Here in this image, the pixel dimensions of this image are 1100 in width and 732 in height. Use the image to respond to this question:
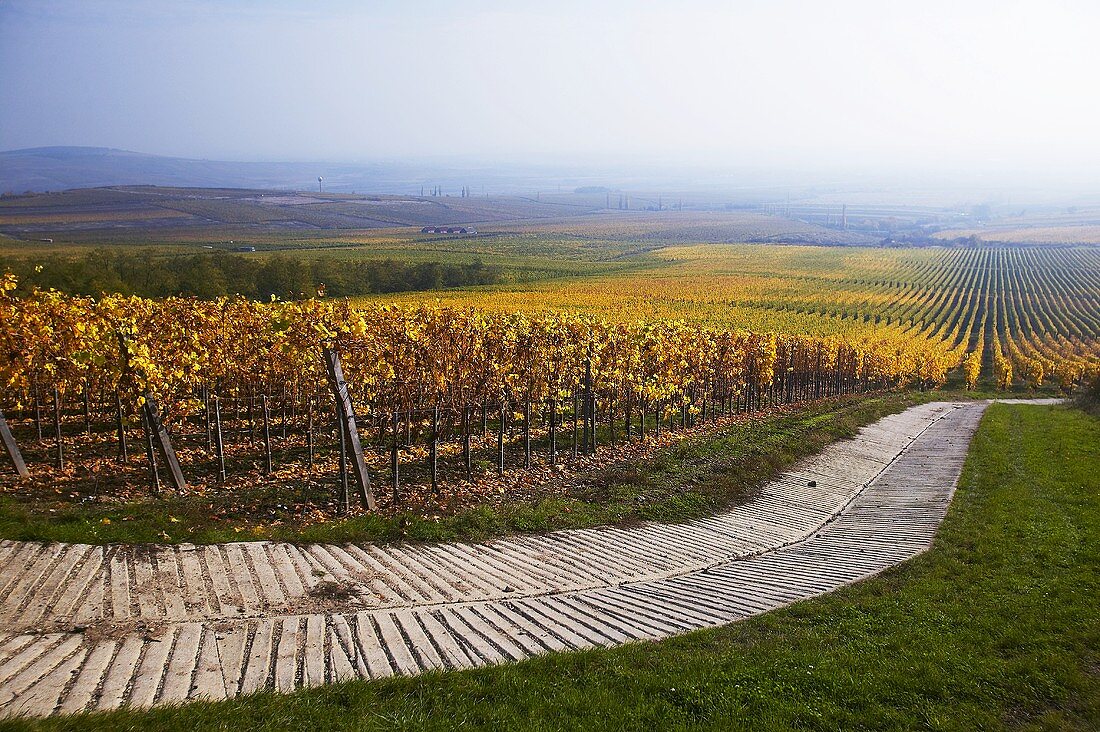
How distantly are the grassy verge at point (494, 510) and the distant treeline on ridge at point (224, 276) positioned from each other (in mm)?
29095

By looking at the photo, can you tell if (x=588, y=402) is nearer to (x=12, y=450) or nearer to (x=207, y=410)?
(x=207, y=410)

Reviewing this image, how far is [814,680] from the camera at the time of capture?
8.72 m

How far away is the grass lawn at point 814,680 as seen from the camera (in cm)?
758

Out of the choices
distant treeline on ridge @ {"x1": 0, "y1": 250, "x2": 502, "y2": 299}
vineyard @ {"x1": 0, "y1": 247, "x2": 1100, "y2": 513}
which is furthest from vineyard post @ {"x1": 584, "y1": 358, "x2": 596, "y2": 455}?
distant treeline on ridge @ {"x1": 0, "y1": 250, "x2": 502, "y2": 299}

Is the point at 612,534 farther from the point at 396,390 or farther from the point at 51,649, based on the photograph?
the point at 51,649

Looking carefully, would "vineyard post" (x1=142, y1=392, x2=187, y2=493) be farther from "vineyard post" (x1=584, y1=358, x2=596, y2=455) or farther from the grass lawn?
"vineyard post" (x1=584, y1=358, x2=596, y2=455)

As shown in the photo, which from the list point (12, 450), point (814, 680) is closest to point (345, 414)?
point (12, 450)

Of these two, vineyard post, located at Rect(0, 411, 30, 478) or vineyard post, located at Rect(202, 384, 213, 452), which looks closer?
vineyard post, located at Rect(0, 411, 30, 478)

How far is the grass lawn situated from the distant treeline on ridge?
38.4 meters

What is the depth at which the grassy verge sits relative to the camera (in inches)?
480

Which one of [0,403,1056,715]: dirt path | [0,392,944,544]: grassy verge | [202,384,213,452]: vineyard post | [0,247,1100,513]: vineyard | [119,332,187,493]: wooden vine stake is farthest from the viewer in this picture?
[202,384,213,452]: vineyard post

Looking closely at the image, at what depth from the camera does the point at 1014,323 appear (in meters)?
92.6

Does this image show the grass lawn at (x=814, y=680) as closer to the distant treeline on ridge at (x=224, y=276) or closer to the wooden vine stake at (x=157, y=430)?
the wooden vine stake at (x=157, y=430)

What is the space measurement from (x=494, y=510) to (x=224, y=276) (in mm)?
55102
